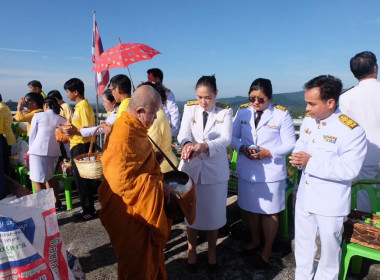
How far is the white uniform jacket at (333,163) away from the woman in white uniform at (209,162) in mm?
934

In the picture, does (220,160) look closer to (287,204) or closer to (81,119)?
(287,204)

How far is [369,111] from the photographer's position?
10.8ft

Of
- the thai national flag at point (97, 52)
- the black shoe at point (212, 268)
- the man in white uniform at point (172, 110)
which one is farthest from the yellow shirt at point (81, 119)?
the black shoe at point (212, 268)

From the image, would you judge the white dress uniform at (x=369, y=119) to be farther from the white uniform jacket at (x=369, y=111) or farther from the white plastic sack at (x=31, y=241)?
the white plastic sack at (x=31, y=241)

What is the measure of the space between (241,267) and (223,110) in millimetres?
1839

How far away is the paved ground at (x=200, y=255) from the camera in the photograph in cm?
297

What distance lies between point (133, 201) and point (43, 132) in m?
2.96

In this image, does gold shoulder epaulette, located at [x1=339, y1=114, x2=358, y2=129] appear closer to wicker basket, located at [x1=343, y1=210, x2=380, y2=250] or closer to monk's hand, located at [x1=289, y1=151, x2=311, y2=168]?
monk's hand, located at [x1=289, y1=151, x2=311, y2=168]

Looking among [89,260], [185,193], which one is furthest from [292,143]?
[89,260]

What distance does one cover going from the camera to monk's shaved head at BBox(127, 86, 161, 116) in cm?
216

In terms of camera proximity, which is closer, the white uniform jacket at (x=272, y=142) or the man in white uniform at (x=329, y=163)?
the man in white uniform at (x=329, y=163)

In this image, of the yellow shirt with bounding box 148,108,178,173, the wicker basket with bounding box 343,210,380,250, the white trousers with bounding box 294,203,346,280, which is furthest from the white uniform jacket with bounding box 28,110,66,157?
the wicker basket with bounding box 343,210,380,250

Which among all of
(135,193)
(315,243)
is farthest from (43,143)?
(315,243)

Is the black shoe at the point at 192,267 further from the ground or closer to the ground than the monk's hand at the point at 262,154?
closer to the ground
